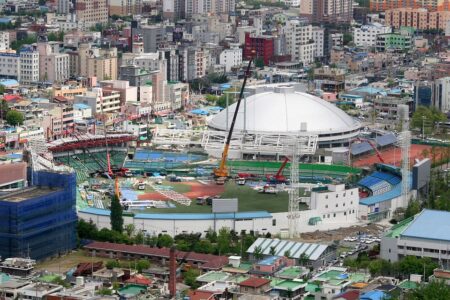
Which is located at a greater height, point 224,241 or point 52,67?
point 52,67

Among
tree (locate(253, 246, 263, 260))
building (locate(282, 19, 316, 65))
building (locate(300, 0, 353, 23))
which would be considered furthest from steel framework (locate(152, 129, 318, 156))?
building (locate(300, 0, 353, 23))

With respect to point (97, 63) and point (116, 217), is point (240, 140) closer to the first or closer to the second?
point (116, 217)

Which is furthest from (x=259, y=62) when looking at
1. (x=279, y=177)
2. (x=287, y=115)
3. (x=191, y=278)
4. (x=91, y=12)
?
(x=191, y=278)

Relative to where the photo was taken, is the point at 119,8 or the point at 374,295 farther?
the point at 119,8

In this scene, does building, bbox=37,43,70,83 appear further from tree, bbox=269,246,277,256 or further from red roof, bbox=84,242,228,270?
tree, bbox=269,246,277,256

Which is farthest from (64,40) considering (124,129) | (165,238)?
(165,238)

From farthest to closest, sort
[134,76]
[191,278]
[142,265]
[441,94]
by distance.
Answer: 1. [441,94]
2. [134,76]
3. [142,265]
4. [191,278]

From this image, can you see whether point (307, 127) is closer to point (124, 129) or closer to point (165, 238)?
point (124, 129)
